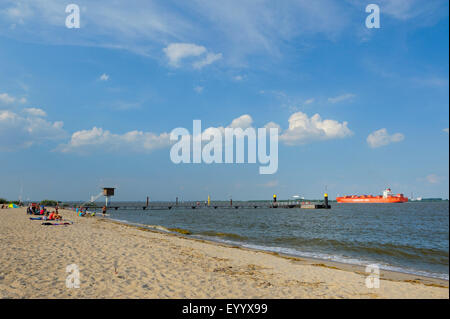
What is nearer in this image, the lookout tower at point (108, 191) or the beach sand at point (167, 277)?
the beach sand at point (167, 277)

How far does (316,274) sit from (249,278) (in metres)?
3.33

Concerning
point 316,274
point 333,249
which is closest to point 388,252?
point 333,249

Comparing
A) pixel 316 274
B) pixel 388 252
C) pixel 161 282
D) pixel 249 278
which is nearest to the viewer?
pixel 161 282

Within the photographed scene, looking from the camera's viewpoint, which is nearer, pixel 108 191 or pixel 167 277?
pixel 167 277

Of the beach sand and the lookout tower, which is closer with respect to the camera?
the beach sand
